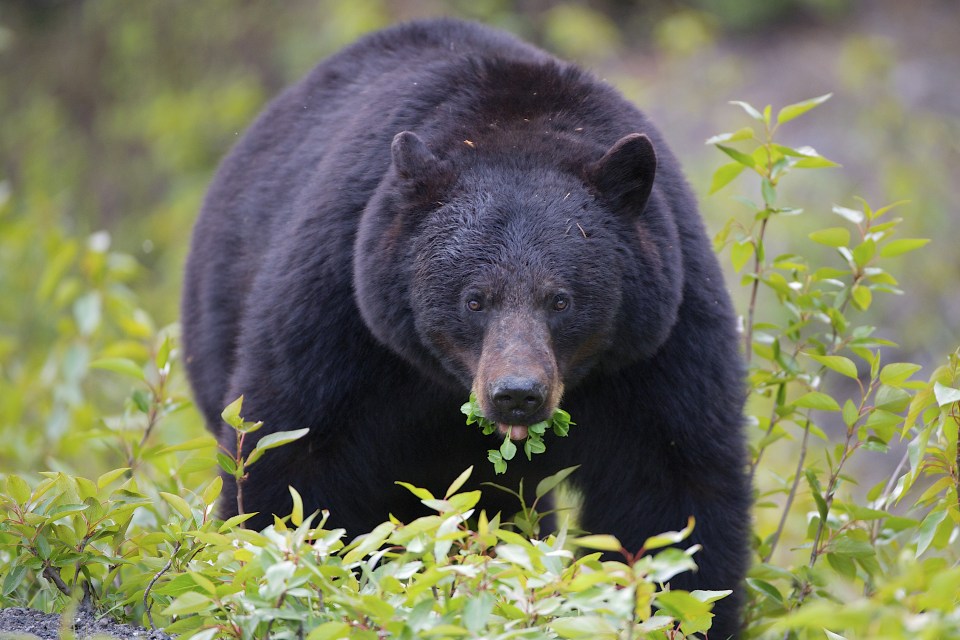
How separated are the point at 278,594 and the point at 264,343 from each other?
1.55 metres

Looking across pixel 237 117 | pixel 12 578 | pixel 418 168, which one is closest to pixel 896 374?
pixel 418 168

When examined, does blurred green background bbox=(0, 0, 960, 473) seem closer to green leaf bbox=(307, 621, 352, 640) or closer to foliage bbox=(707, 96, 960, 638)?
foliage bbox=(707, 96, 960, 638)

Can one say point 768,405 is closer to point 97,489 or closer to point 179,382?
point 179,382

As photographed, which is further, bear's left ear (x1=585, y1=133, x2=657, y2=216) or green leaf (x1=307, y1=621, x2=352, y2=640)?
bear's left ear (x1=585, y1=133, x2=657, y2=216)

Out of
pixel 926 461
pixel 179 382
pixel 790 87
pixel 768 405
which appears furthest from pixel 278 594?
pixel 790 87

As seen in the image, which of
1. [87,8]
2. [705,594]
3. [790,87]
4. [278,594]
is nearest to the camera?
[278,594]

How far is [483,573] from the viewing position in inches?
105

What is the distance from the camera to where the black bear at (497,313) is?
12.2 feet

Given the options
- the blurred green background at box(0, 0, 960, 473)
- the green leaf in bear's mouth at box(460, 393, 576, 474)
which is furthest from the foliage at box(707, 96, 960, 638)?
the blurred green background at box(0, 0, 960, 473)

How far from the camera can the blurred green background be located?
25.3 feet

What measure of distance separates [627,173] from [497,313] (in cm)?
61

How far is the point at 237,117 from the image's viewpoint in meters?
13.3

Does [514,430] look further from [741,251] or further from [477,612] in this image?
[741,251]

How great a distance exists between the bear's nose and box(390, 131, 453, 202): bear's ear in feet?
2.41
